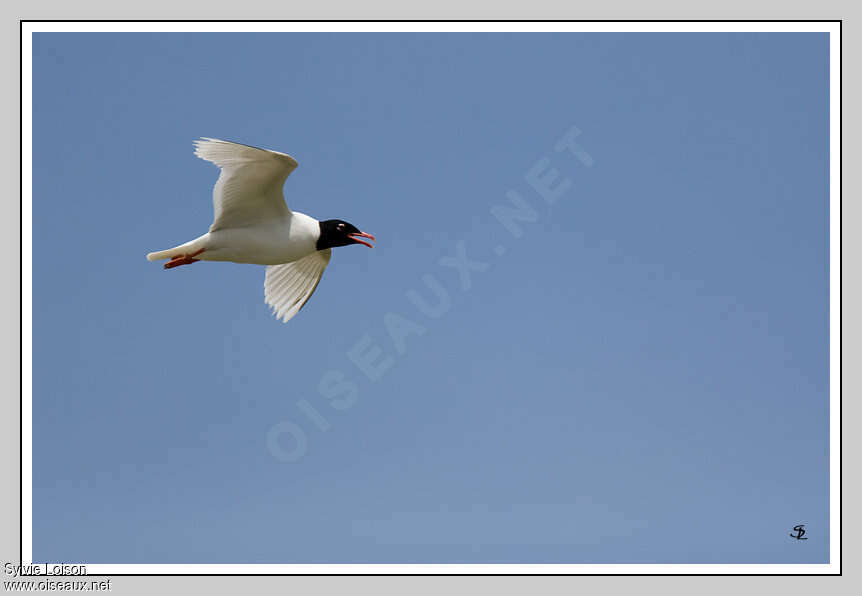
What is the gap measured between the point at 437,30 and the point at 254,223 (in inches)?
102

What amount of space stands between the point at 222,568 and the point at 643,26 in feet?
19.8

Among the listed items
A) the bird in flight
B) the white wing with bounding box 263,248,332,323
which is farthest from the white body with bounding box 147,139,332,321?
the white wing with bounding box 263,248,332,323

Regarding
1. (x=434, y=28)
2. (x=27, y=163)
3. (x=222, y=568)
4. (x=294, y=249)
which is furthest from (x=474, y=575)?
(x=27, y=163)

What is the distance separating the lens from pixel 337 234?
402 inches

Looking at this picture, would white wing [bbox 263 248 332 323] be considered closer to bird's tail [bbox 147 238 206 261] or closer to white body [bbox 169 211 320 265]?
white body [bbox 169 211 320 265]

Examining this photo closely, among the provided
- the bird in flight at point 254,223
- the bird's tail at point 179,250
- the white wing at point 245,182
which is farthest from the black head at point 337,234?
the bird's tail at point 179,250

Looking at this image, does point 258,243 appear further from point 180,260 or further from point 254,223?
point 180,260

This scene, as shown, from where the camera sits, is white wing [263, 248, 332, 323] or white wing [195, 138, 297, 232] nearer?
white wing [195, 138, 297, 232]

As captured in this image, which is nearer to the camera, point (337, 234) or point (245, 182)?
point (245, 182)

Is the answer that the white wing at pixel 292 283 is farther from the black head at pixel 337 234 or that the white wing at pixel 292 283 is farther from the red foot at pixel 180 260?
the red foot at pixel 180 260

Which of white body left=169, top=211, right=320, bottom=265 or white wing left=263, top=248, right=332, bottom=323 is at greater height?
white body left=169, top=211, right=320, bottom=265

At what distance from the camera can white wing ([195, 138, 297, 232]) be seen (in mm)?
8969

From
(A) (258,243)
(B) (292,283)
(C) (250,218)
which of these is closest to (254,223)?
(C) (250,218)

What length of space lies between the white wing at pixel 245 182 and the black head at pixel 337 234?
0.49 meters
